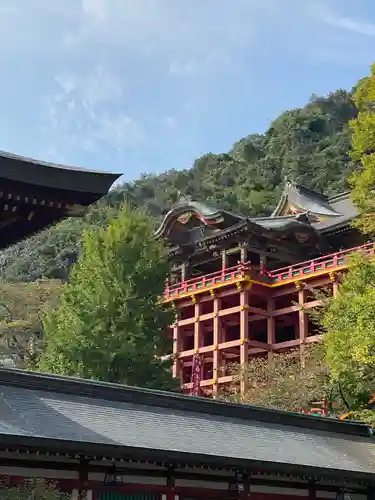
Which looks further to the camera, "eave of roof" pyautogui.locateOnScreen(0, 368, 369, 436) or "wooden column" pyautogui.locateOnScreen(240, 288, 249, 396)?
"wooden column" pyautogui.locateOnScreen(240, 288, 249, 396)

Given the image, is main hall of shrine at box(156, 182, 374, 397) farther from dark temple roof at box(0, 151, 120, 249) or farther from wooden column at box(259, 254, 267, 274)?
dark temple roof at box(0, 151, 120, 249)

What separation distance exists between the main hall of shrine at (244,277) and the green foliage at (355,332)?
1787cm

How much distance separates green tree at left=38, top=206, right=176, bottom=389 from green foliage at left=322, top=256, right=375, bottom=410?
893 centimetres

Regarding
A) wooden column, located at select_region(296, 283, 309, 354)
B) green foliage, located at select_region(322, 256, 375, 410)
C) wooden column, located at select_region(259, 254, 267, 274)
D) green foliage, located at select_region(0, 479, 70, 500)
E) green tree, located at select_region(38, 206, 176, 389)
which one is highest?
wooden column, located at select_region(259, 254, 267, 274)

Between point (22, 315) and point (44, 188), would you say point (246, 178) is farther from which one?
point (44, 188)

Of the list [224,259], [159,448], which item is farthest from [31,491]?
[224,259]

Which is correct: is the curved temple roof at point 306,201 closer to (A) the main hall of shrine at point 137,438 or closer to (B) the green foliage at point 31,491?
(A) the main hall of shrine at point 137,438

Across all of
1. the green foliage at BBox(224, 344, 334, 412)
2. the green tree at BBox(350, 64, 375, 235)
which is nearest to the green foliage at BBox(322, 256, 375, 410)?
the green tree at BBox(350, 64, 375, 235)

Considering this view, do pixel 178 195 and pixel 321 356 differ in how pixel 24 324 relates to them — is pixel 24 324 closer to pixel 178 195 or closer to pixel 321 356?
pixel 321 356

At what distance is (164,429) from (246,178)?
70.2 meters

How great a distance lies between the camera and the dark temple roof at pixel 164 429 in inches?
348

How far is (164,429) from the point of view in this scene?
10.7 metres

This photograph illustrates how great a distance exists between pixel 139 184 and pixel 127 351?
73955 mm

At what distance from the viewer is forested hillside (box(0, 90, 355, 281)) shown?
7075 centimetres
